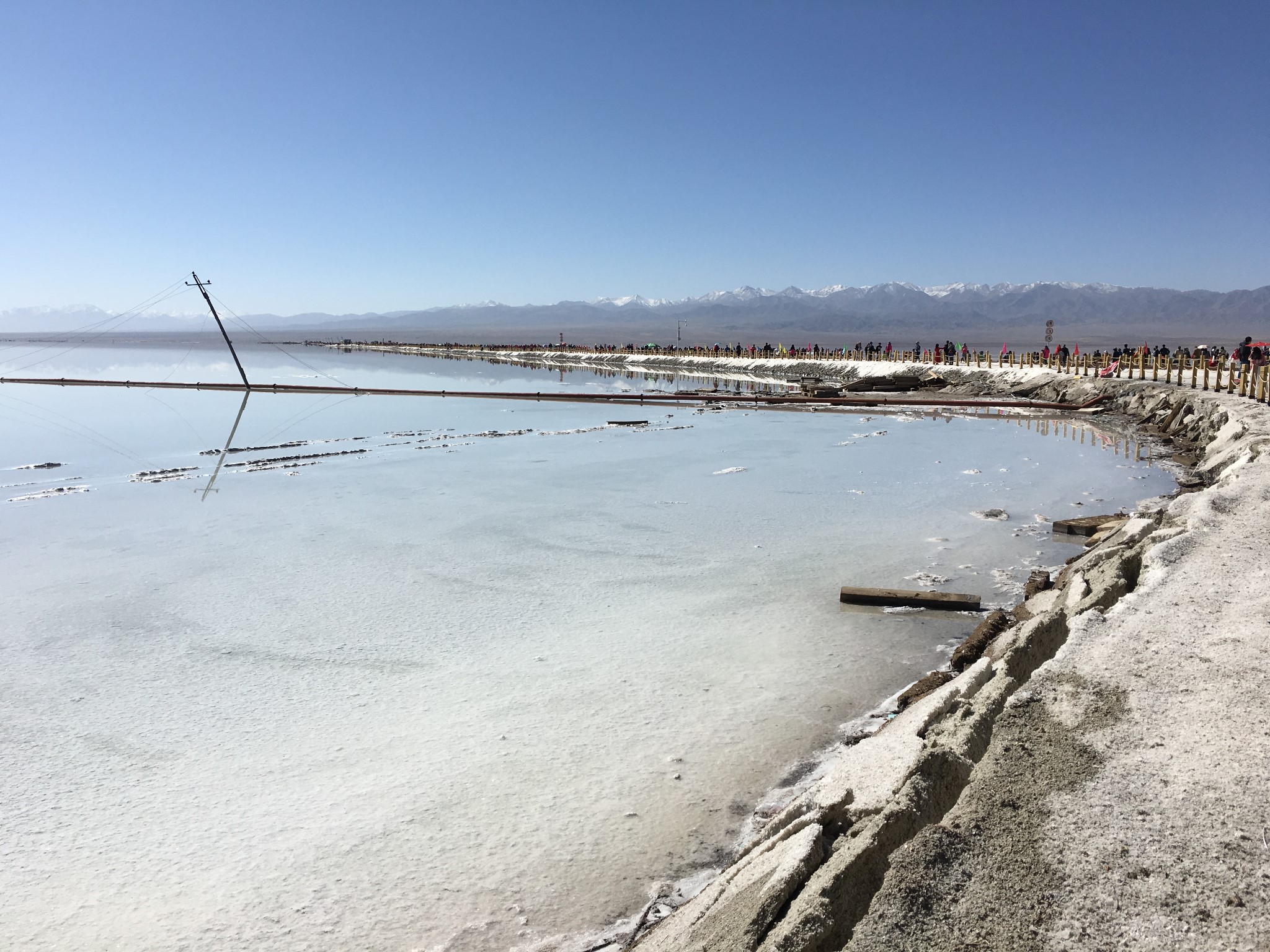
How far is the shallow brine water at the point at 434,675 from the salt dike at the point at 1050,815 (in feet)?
3.16

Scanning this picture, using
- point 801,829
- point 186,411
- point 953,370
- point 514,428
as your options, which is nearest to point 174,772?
point 801,829

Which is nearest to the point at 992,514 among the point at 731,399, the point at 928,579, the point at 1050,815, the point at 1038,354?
the point at 928,579

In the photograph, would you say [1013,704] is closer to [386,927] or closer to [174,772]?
[386,927]

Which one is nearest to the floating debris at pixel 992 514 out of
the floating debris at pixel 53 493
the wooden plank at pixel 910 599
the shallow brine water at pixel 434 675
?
the shallow brine water at pixel 434 675

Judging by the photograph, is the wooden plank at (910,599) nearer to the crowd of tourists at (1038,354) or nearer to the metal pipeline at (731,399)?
the crowd of tourists at (1038,354)

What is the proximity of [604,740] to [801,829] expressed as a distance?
84.3 inches

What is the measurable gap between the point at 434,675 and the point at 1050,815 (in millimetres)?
4446

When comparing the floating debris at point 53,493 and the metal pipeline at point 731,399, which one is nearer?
the floating debris at point 53,493

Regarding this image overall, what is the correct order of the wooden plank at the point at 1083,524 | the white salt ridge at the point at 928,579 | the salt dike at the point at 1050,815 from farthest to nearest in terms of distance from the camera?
the wooden plank at the point at 1083,524 < the white salt ridge at the point at 928,579 < the salt dike at the point at 1050,815

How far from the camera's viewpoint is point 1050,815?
3.25 metres

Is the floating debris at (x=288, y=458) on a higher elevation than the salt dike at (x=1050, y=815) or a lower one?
lower

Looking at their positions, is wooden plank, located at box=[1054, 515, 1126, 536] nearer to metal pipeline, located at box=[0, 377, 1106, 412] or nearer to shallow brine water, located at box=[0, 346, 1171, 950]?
shallow brine water, located at box=[0, 346, 1171, 950]

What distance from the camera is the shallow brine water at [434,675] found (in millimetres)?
3963

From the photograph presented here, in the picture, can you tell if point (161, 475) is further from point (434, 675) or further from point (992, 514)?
point (992, 514)
